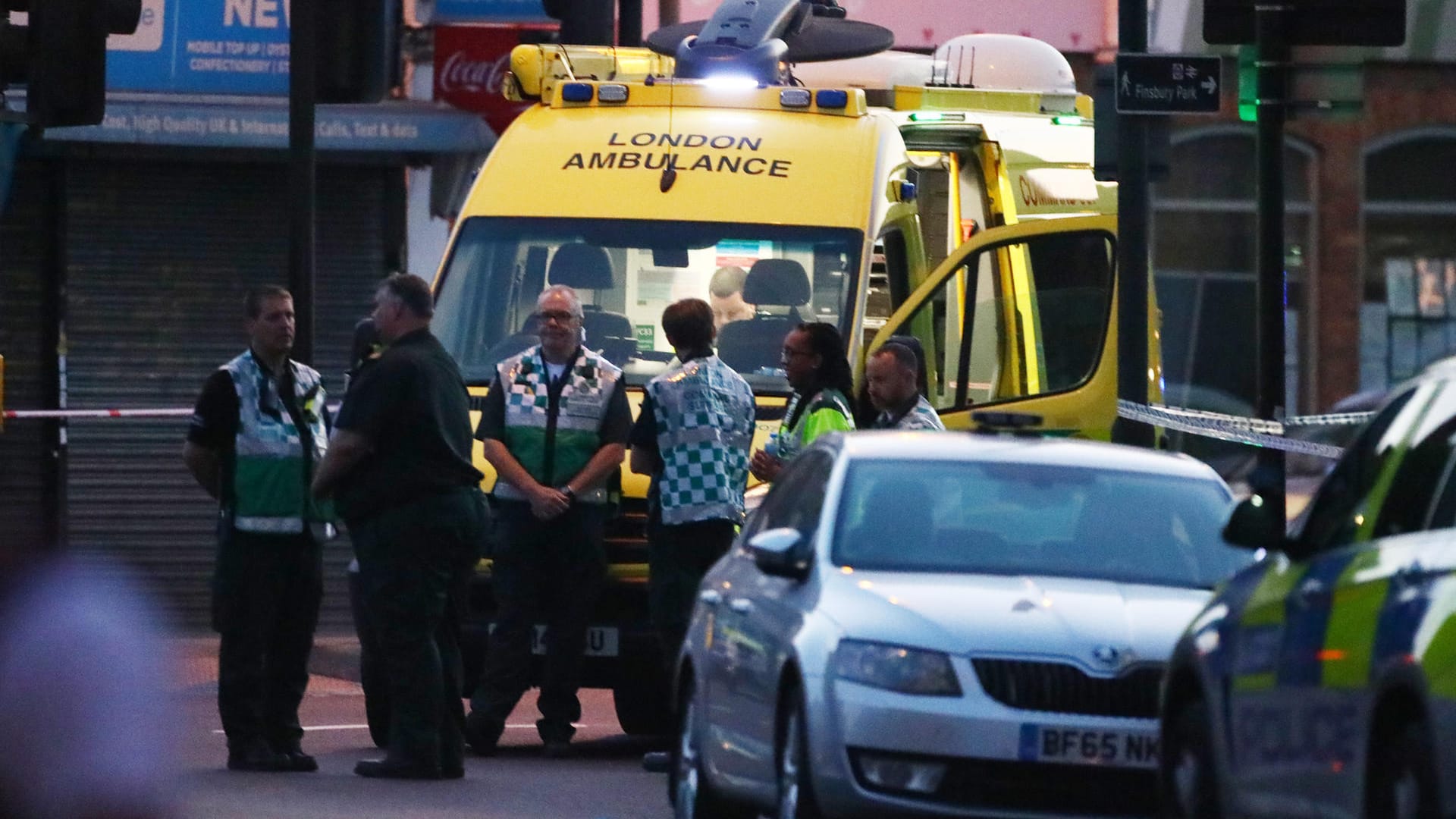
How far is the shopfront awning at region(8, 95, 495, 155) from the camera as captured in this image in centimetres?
1902

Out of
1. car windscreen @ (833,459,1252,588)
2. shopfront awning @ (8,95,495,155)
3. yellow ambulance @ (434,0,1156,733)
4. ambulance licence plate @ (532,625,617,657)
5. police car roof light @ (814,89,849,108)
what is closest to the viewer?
car windscreen @ (833,459,1252,588)

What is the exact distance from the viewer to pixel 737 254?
13.6 meters

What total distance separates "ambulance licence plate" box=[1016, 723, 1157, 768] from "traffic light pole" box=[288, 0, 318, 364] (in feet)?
22.9

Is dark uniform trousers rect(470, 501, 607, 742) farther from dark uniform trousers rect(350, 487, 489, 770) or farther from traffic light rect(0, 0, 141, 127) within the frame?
traffic light rect(0, 0, 141, 127)

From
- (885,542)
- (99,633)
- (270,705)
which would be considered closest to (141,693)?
(99,633)

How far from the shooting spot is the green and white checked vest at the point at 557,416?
41.0ft

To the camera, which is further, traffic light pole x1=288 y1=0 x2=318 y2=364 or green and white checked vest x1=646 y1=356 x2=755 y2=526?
traffic light pole x1=288 y1=0 x2=318 y2=364

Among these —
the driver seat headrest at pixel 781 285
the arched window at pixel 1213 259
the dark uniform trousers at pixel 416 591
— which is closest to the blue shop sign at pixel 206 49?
the driver seat headrest at pixel 781 285

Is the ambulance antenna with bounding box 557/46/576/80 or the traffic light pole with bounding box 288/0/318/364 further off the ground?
the ambulance antenna with bounding box 557/46/576/80

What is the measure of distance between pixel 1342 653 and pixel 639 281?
286 inches

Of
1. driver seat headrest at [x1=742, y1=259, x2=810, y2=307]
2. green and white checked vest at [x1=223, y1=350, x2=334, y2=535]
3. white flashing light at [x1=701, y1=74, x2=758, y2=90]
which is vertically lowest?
green and white checked vest at [x1=223, y1=350, x2=334, y2=535]

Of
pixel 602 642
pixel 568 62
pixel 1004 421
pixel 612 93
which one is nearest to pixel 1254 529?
pixel 1004 421

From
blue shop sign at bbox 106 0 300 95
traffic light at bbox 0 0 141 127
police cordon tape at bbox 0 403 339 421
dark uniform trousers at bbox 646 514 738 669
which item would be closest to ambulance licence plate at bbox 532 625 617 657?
dark uniform trousers at bbox 646 514 738 669

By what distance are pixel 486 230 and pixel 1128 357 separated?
9.41 feet
